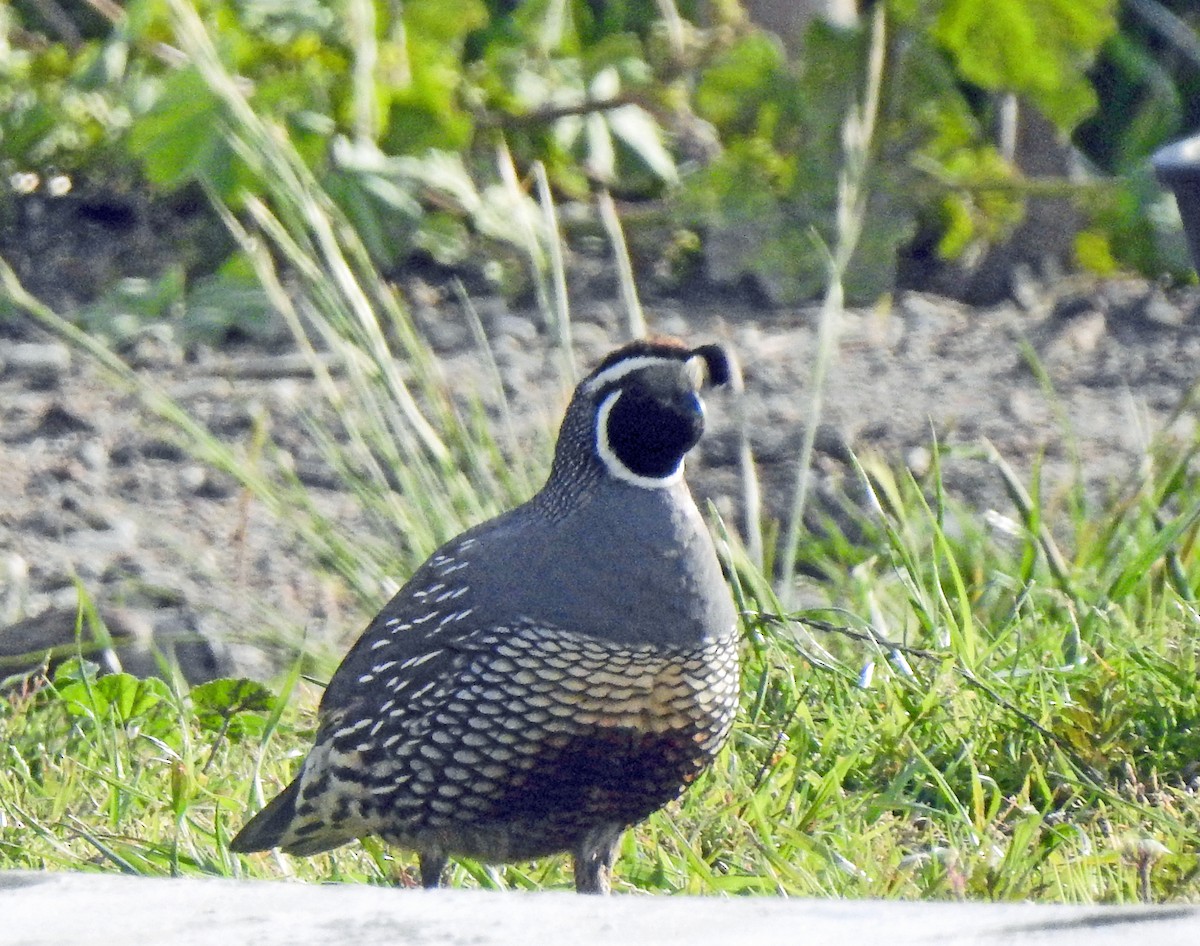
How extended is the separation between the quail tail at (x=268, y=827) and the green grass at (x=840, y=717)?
27mm

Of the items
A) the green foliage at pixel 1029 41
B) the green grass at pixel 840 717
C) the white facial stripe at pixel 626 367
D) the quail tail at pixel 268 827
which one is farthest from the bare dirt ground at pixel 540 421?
the white facial stripe at pixel 626 367

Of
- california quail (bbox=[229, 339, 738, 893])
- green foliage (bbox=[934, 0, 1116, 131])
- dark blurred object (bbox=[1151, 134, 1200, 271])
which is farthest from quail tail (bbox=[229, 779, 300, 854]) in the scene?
green foliage (bbox=[934, 0, 1116, 131])

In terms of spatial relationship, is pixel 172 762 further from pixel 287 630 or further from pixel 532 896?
pixel 532 896

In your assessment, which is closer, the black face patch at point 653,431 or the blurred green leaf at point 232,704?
the black face patch at point 653,431

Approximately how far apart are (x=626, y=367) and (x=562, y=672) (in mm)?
432

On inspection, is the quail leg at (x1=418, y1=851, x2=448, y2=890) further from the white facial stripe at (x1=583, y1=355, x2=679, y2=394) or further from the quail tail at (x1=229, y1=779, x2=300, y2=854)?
the white facial stripe at (x1=583, y1=355, x2=679, y2=394)

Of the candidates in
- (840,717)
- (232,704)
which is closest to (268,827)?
Answer: (232,704)

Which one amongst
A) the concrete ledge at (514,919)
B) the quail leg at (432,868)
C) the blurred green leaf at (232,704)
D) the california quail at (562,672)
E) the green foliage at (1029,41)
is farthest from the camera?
the green foliage at (1029,41)

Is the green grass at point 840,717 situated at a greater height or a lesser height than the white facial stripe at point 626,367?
lesser

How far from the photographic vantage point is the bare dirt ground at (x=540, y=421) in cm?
396

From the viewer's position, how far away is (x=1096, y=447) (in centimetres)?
444

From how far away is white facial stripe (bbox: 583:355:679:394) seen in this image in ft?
A: 8.87

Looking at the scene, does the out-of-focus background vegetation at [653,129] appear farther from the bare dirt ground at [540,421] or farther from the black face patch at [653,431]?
the black face patch at [653,431]

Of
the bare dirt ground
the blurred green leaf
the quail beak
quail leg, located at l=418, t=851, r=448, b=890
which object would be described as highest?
the quail beak
